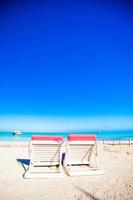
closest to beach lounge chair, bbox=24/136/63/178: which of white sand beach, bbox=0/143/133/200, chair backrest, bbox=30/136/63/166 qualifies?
chair backrest, bbox=30/136/63/166

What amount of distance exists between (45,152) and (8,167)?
1.60 m

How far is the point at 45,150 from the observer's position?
21.1 ft

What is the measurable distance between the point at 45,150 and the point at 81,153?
1.26 m

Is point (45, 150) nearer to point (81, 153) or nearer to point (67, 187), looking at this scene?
point (81, 153)

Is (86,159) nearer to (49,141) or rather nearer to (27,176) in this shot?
(49,141)

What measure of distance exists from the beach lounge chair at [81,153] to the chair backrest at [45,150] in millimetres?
348

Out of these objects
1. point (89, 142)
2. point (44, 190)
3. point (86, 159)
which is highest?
point (89, 142)

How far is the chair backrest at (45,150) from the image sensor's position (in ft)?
20.5

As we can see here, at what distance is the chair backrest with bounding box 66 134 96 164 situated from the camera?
641 centimetres

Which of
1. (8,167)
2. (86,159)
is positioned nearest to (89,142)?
(86,159)

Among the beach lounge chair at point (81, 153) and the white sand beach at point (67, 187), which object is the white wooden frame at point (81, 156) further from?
the white sand beach at point (67, 187)

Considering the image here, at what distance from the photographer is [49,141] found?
6.27 metres

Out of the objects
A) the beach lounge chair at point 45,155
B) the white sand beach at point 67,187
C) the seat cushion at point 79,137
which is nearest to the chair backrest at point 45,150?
the beach lounge chair at point 45,155

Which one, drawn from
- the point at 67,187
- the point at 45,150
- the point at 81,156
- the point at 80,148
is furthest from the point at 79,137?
the point at 67,187
